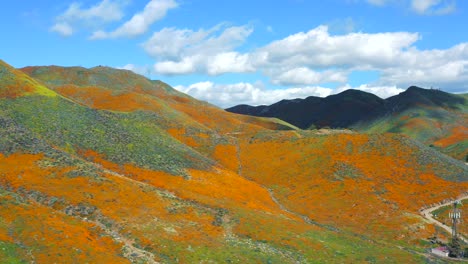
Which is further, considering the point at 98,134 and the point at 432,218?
the point at 98,134

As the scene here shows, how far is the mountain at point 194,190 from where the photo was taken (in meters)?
43.1

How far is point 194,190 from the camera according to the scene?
67688 mm

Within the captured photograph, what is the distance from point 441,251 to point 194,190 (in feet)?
126

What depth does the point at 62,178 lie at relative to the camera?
5412 cm

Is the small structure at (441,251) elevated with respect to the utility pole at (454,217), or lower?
lower

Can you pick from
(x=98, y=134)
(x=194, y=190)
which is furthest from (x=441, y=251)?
(x=98, y=134)

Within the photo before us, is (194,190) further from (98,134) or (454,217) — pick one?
(454,217)

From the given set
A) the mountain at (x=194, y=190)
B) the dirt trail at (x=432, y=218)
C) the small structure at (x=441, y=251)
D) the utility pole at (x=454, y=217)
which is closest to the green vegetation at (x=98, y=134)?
the mountain at (x=194, y=190)

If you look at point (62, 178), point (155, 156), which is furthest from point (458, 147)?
point (62, 178)

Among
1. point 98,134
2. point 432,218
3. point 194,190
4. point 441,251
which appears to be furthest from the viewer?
point 98,134

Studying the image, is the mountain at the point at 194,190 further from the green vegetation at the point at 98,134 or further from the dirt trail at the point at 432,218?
the dirt trail at the point at 432,218

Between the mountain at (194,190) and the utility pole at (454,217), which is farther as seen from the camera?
the utility pole at (454,217)

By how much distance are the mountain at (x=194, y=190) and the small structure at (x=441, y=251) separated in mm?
2340

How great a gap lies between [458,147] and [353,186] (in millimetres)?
120928
